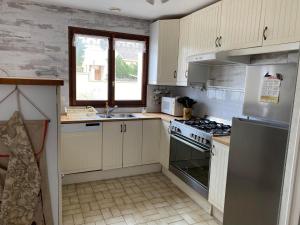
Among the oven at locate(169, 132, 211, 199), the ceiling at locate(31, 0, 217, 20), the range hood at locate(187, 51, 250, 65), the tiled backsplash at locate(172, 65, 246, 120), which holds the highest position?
the ceiling at locate(31, 0, 217, 20)

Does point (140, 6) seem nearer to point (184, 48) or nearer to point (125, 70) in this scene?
point (184, 48)

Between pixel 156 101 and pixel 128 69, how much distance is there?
735mm

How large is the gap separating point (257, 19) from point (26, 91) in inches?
80.4

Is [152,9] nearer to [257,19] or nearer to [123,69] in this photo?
[123,69]

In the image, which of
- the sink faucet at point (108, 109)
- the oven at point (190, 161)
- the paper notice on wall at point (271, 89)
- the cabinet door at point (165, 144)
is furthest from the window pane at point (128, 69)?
the paper notice on wall at point (271, 89)

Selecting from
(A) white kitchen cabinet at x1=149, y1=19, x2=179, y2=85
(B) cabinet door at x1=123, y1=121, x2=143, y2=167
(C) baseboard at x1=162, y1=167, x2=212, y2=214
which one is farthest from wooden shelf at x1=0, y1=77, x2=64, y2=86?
(A) white kitchen cabinet at x1=149, y1=19, x2=179, y2=85

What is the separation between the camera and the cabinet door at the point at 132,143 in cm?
322

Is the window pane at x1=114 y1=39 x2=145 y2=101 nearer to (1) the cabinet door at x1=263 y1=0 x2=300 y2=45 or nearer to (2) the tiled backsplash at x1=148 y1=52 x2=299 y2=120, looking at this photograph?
(2) the tiled backsplash at x1=148 y1=52 x2=299 y2=120

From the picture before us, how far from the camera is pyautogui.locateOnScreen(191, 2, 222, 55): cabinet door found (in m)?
2.63

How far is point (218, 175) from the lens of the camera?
224 cm

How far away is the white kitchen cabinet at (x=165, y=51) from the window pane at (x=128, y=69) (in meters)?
0.35

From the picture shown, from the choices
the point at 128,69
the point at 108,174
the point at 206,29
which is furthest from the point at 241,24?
the point at 108,174

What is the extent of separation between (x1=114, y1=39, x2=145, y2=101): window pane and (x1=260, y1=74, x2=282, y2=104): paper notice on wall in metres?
2.37

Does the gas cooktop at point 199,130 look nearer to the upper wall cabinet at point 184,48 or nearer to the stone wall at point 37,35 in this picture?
the upper wall cabinet at point 184,48
